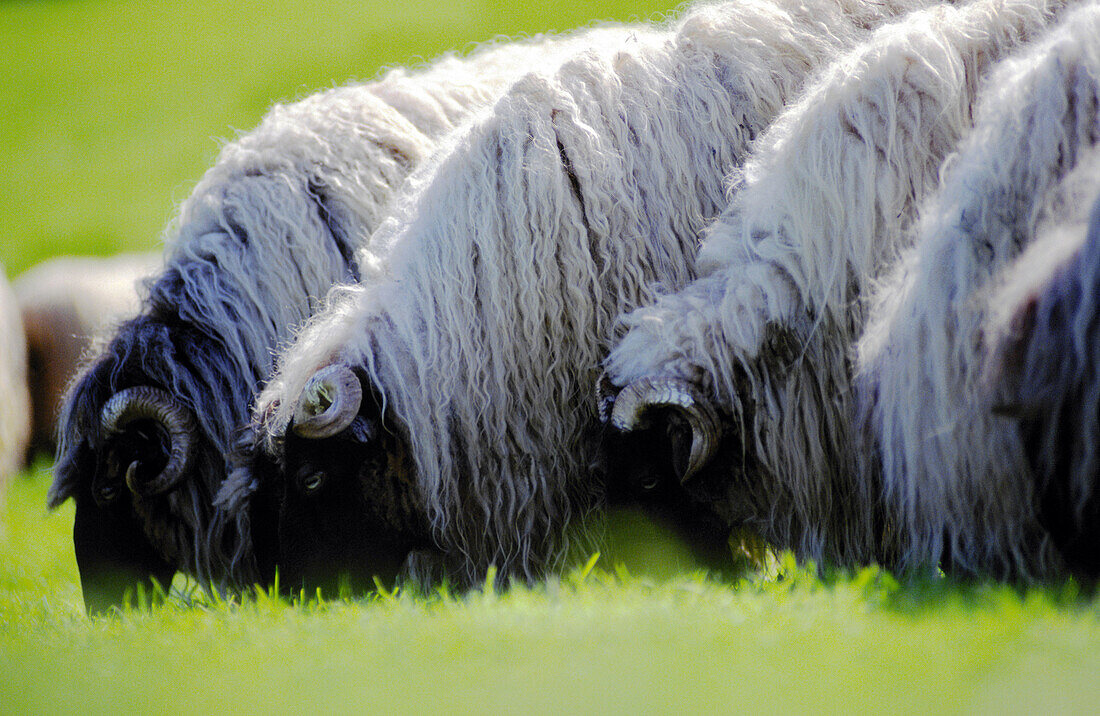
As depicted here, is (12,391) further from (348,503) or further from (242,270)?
(348,503)

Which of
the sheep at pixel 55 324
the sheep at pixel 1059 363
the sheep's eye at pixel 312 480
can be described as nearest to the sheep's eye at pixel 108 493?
the sheep's eye at pixel 312 480

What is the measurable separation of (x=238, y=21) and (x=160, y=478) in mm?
10660

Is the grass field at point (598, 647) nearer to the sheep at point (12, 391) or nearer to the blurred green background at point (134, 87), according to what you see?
the sheep at point (12, 391)

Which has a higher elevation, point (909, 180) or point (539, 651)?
point (909, 180)

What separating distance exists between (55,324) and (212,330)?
5619 mm

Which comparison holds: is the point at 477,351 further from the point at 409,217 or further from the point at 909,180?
the point at 909,180

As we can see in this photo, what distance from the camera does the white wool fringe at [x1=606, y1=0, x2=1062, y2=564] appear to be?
3.67m

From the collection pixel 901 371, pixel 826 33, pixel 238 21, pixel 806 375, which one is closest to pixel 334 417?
pixel 806 375

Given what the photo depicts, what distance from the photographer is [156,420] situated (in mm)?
4594

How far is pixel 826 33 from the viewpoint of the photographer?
467cm

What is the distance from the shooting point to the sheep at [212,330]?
4.65 meters

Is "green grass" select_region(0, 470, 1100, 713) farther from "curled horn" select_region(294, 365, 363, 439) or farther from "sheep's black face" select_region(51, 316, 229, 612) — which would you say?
"sheep's black face" select_region(51, 316, 229, 612)

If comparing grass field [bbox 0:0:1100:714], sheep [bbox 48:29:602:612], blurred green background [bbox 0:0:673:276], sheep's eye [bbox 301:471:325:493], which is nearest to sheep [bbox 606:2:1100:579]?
grass field [bbox 0:0:1100:714]

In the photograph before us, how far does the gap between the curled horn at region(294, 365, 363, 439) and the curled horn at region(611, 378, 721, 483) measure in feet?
3.10
